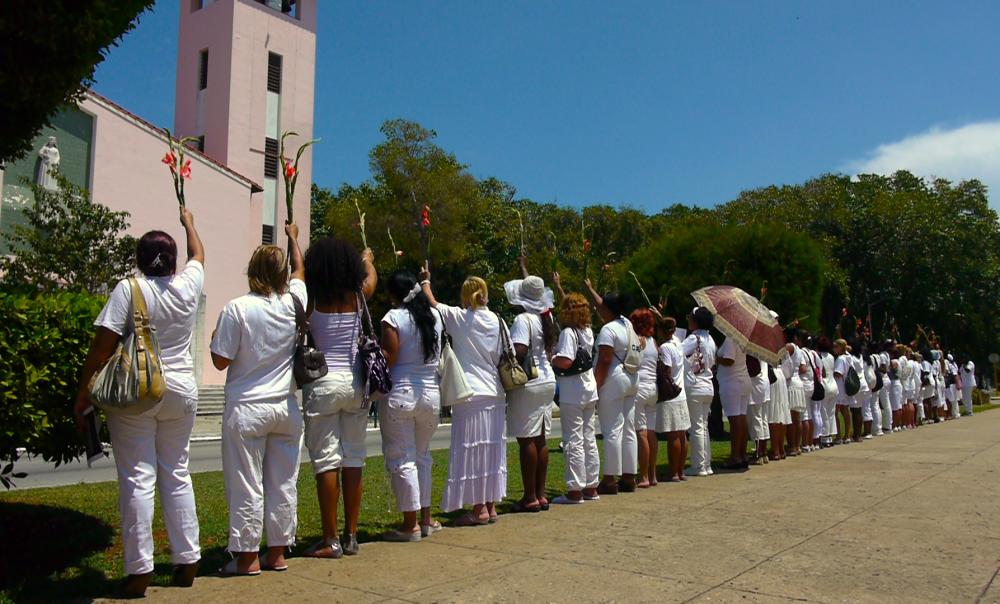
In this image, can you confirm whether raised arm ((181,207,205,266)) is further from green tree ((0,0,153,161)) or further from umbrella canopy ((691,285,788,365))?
umbrella canopy ((691,285,788,365))

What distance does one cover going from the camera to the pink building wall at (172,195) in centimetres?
2566

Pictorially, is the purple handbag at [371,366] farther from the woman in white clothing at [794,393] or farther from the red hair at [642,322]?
the woman in white clothing at [794,393]

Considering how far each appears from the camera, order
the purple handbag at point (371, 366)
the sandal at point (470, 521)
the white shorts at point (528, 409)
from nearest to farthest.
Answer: the purple handbag at point (371, 366), the sandal at point (470, 521), the white shorts at point (528, 409)

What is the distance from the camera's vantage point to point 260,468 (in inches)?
186

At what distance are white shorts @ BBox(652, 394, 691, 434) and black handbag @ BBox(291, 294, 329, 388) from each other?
16.5 ft

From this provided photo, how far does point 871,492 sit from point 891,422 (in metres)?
11.2

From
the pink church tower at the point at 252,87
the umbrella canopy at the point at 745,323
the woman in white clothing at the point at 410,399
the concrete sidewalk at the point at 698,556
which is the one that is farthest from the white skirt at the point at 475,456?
the pink church tower at the point at 252,87

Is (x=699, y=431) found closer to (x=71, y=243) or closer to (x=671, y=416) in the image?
(x=671, y=416)

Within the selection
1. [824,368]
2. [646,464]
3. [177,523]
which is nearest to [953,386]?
[824,368]

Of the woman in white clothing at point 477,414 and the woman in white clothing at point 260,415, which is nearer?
the woman in white clothing at point 260,415

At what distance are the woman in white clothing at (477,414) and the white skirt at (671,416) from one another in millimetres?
3016

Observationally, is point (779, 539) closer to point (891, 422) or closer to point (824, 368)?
point (824, 368)

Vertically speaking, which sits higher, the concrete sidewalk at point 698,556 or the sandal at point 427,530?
the sandal at point 427,530

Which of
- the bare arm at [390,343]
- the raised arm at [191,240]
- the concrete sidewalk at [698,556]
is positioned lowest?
the concrete sidewalk at [698,556]
